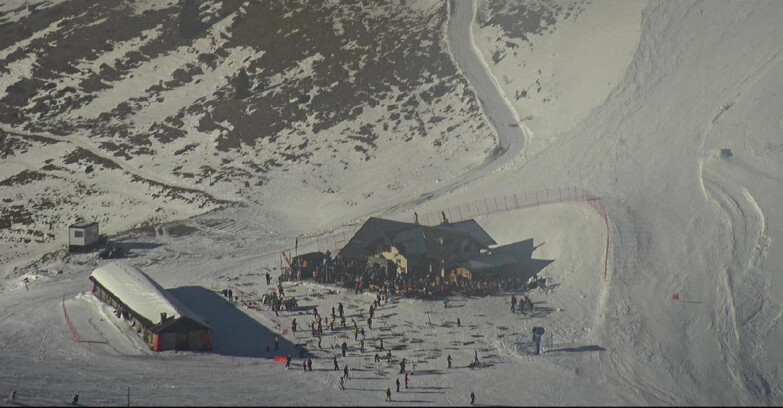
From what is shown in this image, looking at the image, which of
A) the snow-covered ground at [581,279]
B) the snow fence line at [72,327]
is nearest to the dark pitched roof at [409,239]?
the snow-covered ground at [581,279]

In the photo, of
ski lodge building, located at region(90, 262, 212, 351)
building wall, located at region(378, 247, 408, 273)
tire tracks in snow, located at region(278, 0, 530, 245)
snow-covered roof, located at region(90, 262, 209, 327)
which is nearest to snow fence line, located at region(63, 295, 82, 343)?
ski lodge building, located at region(90, 262, 212, 351)

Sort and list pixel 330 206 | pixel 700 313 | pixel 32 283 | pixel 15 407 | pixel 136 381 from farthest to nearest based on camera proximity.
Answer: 1. pixel 330 206
2. pixel 32 283
3. pixel 700 313
4. pixel 136 381
5. pixel 15 407

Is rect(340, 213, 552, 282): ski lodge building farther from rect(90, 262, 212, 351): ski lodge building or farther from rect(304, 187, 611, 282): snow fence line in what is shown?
rect(90, 262, 212, 351): ski lodge building

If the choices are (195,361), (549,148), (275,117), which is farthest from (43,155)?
(195,361)

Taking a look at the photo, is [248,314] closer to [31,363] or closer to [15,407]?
[31,363]

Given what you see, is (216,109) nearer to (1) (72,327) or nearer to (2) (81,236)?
(2) (81,236)
